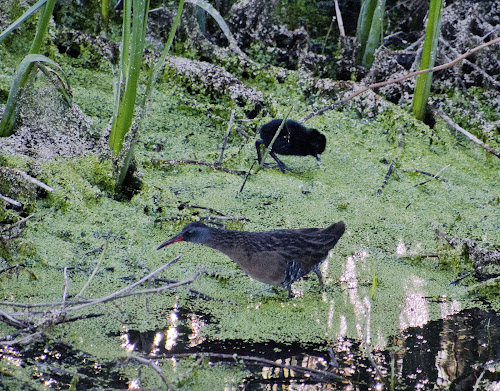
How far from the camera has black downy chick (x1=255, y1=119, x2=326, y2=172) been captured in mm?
3945

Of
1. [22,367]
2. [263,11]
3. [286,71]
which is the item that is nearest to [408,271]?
[22,367]

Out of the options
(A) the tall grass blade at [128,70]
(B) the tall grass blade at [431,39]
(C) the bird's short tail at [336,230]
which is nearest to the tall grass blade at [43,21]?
(A) the tall grass blade at [128,70]

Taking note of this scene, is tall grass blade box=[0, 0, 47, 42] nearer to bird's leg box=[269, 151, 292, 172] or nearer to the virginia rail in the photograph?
the virginia rail

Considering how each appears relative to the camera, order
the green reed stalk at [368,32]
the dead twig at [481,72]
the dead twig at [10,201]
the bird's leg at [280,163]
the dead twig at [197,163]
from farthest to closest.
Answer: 1. the green reed stalk at [368,32]
2. the dead twig at [481,72]
3. the bird's leg at [280,163]
4. the dead twig at [197,163]
5. the dead twig at [10,201]

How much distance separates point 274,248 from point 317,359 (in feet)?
2.15

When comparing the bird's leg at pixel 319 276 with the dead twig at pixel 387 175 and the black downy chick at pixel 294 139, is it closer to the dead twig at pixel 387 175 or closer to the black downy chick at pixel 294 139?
the dead twig at pixel 387 175

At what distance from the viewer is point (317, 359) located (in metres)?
2.19

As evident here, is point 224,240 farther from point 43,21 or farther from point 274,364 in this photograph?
point 43,21

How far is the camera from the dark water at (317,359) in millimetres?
1988

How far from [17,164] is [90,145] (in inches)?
21.4

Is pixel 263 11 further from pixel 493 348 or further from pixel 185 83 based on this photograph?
pixel 493 348

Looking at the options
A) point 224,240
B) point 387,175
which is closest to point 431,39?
point 387,175

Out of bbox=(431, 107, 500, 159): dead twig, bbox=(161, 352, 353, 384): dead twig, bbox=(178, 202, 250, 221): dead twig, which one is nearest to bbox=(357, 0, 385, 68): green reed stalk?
bbox=(431, 107, 500, 159): dead twig

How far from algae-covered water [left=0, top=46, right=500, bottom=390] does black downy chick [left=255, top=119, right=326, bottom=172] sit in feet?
0.48
